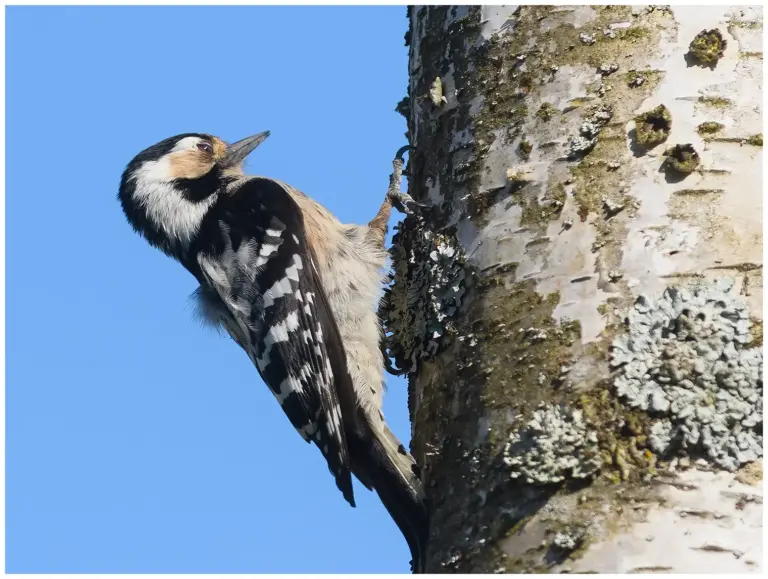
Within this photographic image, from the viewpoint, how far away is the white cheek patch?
4816mm

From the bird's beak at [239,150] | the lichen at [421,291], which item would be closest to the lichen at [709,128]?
the lichen at [421,291]

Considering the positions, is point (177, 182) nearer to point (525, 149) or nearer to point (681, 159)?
point (525, 149)

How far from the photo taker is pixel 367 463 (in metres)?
3.72

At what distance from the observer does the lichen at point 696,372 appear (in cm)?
216

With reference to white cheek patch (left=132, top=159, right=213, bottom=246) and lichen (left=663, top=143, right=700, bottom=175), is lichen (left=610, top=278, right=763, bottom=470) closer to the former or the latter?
lichen (left=663, top=143, right=700, bottom=175)

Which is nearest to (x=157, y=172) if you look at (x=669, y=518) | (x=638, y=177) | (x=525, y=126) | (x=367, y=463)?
(x=367, y=463)

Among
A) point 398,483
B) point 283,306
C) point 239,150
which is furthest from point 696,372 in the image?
point 239,150

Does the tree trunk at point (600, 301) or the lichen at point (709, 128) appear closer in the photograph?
the tree trunk at point (600, 301)

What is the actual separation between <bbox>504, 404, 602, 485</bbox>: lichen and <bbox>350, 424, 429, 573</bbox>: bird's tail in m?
0.59

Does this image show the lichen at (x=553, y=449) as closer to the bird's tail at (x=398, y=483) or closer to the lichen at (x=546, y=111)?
the bird's tail at (x=398, y=483)

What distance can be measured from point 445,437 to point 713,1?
1.41 m

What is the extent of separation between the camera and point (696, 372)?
2230 millimetres

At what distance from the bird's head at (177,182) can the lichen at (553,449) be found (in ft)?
9.44

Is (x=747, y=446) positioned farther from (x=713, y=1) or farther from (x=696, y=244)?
(x=713, y=1)
